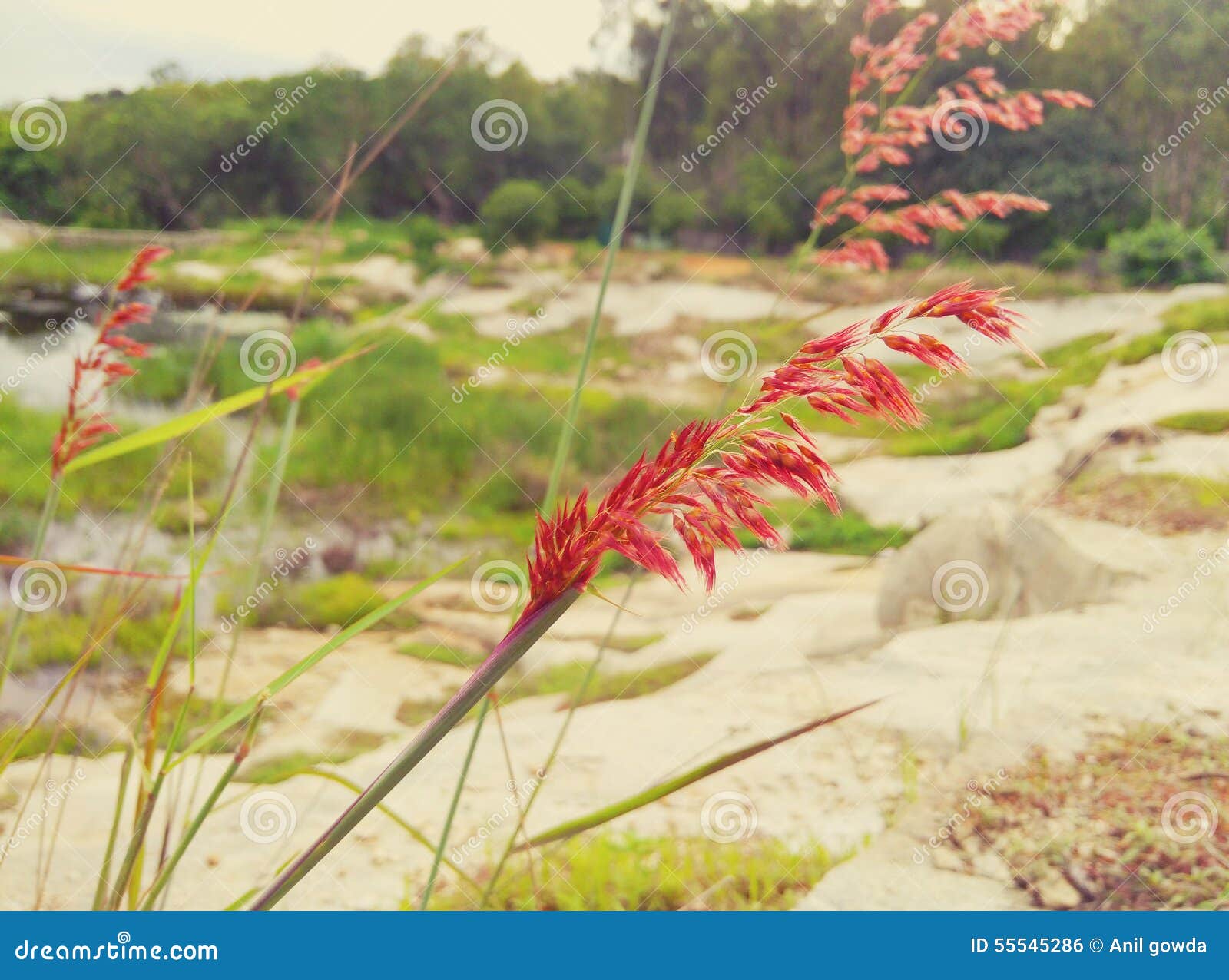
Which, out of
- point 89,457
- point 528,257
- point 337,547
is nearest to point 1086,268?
point 528,257

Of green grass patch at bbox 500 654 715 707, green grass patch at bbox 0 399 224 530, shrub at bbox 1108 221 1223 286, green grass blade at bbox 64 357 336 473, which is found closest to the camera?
green grass blade at bbox 64 357 336 473

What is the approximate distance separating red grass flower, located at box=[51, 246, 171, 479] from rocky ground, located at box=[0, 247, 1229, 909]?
417 mm

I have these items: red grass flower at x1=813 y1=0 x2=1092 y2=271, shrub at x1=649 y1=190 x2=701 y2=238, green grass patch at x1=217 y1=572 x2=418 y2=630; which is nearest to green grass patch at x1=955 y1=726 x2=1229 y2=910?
red grass flower at x1=813 y1=0 x2=1092 y2=271

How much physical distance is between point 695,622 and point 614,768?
1453mm

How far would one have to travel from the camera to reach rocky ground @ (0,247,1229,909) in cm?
220

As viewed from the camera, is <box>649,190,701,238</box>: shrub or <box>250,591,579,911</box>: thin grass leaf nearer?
<box>250,591,579,911</box>: thin grass leaf

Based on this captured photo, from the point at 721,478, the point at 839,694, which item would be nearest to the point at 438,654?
the point at 839,694

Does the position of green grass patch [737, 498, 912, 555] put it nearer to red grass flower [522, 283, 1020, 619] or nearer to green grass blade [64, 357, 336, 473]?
green grass blade [64, 357, 336, 473]

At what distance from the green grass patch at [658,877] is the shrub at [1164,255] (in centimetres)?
555

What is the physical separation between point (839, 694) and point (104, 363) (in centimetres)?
256

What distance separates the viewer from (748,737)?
2.69m

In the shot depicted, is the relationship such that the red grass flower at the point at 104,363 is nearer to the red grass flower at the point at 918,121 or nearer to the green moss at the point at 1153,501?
the red grass flower at the point at 918,121

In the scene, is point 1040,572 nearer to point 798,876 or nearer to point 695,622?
point 695,622

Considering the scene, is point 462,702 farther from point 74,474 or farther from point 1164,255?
point 1164,255
